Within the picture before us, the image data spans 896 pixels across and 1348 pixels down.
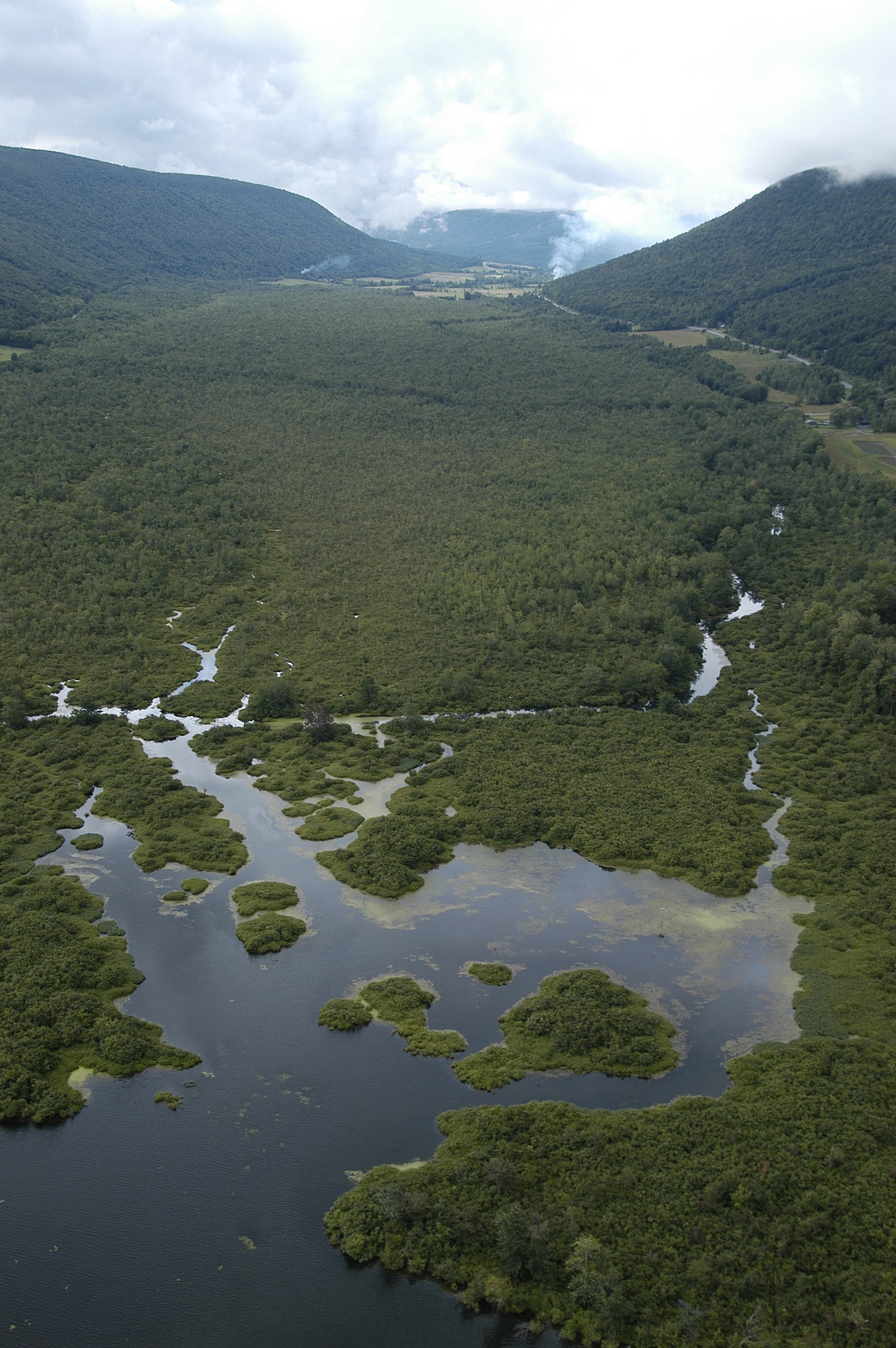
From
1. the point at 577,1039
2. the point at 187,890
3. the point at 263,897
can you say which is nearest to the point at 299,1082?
the point at 577,1039

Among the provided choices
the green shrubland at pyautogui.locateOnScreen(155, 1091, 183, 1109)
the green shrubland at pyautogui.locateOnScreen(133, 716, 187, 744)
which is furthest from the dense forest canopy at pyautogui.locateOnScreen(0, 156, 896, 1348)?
the green shrubland at pyautogui.locateOnScreen(155, 1091, 183, 1109)

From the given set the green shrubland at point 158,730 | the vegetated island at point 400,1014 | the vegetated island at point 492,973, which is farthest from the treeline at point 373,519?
the vegetated island at point 400,1014

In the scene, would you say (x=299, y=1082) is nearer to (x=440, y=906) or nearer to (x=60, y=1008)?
(x=60, y=1008)

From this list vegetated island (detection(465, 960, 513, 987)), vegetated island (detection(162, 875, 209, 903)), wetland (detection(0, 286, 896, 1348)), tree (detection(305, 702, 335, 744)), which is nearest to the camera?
wetland (detection(0, 286, 896, 1348))

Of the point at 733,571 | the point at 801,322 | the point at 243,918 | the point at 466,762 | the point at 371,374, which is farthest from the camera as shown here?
the point at 801,322

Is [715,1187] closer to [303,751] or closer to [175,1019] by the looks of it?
[175,1019]

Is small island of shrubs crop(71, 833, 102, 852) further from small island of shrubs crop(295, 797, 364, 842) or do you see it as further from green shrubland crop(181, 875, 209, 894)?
small island of shrubs crop(295, 797, 364, 842)

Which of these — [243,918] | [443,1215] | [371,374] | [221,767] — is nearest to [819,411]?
[371,374]
